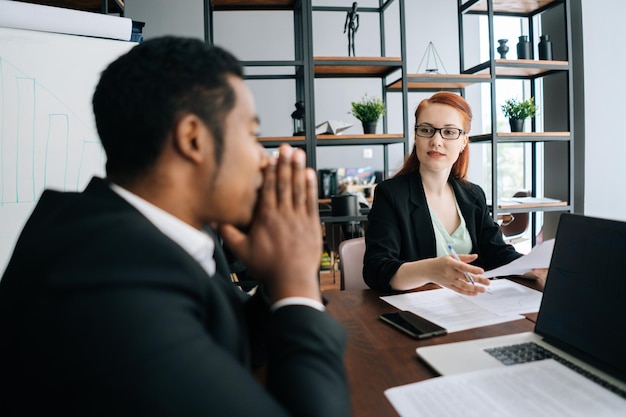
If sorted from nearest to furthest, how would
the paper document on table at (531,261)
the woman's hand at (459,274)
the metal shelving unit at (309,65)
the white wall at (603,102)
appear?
the woman's hand at (459,274)
the paper document on table at (531,261)
the metal shelving unit at (309,65)
the white wall at (603,102)

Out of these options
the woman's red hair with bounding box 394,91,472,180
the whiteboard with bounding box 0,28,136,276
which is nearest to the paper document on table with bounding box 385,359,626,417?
the woman's red hair with bounding box 394,91,472,180

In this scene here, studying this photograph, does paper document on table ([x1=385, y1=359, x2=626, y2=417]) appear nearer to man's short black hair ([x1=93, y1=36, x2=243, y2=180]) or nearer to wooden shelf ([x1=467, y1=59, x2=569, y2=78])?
man's short black hair ([x1=93, y1=36, x2=243, y2=180])

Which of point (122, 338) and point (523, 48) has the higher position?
point (523, 48)

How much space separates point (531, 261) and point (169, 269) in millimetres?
1119

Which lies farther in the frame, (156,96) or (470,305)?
(470,305)

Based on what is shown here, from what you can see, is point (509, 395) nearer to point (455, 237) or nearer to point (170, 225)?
point (170, 225)

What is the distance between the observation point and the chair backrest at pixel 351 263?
1.70m

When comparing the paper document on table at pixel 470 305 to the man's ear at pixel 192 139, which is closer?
the man's ear at pixel 192 139

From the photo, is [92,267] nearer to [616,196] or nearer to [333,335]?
[333,335]

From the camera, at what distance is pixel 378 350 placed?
35.7 inches

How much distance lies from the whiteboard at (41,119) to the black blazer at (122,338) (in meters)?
1.22

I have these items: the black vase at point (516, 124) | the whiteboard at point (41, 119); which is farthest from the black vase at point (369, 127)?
the whiteboard at point (41, 119)

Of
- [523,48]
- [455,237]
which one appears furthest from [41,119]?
[523,48]

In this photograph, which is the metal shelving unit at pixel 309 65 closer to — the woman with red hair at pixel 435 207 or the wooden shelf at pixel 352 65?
the wooden shelf at pixel 352 65
